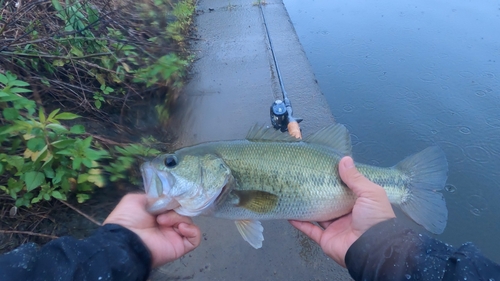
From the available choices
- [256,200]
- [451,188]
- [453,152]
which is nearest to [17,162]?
[256,200]

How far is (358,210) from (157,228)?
1.22 metres

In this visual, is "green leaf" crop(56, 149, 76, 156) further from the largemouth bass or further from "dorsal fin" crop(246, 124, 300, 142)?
"dorsal fin" crop(246, 124, 300, 142)

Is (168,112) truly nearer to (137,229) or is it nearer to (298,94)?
(298,94)

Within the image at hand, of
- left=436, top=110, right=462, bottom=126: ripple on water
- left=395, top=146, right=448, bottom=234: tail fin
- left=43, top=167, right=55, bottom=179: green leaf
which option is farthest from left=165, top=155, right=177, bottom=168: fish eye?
left=436, top=110, right=462, bottom=126: ripple on water

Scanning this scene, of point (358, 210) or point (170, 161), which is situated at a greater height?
point (170, 161)

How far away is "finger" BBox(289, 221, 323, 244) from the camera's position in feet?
7.62

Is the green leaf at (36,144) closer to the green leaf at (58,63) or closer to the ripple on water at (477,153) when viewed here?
the green leaf at (58,63)

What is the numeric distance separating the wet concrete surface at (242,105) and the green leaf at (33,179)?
3.42 feet

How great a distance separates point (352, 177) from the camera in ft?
6.74

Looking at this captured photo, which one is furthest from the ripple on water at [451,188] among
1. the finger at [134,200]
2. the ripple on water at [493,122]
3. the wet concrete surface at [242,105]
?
the finger at [134,200]

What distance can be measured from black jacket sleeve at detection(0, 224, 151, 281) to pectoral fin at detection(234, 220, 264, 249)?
2.10 feet

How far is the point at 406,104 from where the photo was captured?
4.48 metres

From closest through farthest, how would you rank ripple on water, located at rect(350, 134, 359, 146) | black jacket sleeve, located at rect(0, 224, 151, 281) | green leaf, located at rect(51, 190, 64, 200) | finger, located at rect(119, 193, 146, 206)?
black jacket sleeve, located at rect(0, 224, 151, 281), finger, located at rect(119, 193, 146, 206), green leaf, located at rect(51, 190, 64, 200), ripple on water, located at rect(350, 134, 359, 146)

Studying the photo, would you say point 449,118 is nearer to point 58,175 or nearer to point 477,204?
point 477,204
